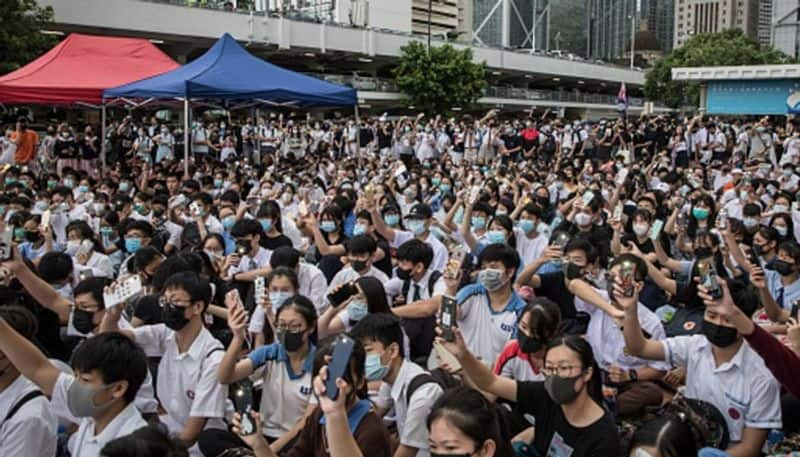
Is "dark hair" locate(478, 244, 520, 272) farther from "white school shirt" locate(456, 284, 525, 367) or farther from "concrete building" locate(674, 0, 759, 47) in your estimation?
"concrete building" locate(674, 0, 759, 47)

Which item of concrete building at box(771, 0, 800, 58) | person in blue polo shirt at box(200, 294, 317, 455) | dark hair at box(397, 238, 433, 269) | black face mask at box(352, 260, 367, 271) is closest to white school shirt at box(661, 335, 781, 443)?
person in blue polo shirt at box(200, 294, 317, 455)

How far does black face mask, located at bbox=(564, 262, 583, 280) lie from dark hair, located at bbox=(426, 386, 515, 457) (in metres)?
2.75

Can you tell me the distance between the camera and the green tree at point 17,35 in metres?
20.0

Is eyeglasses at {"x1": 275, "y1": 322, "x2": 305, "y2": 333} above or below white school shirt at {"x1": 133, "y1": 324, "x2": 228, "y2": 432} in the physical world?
above

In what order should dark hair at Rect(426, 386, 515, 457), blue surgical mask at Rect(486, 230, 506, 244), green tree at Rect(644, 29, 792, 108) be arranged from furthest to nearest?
green tree at Rect(644, 29, 792, 108) < blue surgical mask at Rect(486, 230, 506, 244) < dark hair at Rect(426, 386, 515, 457)

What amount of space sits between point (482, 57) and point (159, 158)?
118 ft

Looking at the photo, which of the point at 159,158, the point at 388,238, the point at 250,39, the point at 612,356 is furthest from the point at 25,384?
the point at 250,39

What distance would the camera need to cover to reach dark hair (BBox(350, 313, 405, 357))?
11.4ft

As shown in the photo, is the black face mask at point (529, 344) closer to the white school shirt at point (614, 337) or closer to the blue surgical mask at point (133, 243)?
the white school shirt at point (614, 337)

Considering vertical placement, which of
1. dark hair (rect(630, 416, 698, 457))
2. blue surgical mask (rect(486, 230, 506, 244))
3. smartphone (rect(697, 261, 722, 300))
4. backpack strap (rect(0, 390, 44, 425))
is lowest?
backpack strap (rect(0, 390, 44, 425))

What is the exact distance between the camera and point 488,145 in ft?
65.7

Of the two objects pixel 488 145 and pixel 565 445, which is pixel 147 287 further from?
pixel 488 145

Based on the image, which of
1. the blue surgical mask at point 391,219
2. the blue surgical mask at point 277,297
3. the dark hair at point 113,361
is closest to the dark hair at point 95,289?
the blue surgical mask at point 277,297

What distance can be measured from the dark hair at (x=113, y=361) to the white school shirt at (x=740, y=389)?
2706 millimetres
